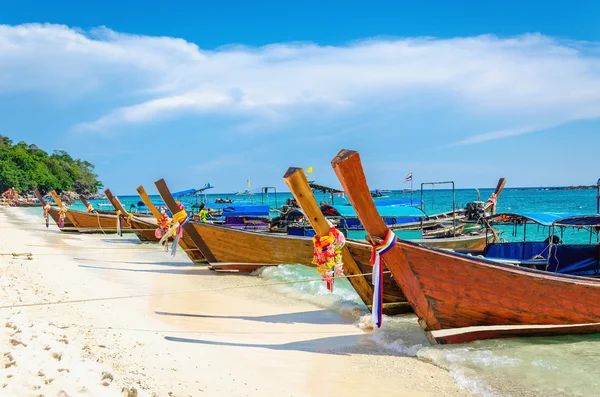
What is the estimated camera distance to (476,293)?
5.76 m

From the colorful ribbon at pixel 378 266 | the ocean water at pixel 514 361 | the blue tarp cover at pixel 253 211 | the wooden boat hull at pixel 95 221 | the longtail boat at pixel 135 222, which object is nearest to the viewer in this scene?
the ocean water at pixel 514 361

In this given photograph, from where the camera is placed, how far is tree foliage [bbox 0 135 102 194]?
72.8 metres

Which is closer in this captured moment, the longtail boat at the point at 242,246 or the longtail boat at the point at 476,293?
the longtail boat at the point at 476,293

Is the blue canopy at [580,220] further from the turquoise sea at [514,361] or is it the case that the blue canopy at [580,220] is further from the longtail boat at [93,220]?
the longtail boat at [93,220]

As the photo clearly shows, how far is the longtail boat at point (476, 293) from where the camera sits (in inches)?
223

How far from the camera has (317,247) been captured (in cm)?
659

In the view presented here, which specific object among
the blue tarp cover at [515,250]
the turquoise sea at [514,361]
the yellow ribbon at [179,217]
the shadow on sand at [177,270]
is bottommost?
the shadow on sand at [177,270]

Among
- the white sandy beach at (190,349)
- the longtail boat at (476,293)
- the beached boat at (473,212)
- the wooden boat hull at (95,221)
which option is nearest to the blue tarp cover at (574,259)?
the longtail boat at (476,293)

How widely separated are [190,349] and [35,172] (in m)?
85.3

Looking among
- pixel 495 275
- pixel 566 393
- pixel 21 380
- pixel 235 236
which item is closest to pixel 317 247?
pixel 495 275

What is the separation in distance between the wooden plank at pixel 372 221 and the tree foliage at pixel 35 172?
A: 77684 mm

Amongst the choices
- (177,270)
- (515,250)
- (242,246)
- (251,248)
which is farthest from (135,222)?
(515,250)

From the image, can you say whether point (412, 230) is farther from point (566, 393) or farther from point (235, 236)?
point (566, 393)

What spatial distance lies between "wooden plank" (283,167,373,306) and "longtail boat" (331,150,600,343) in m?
0.92
